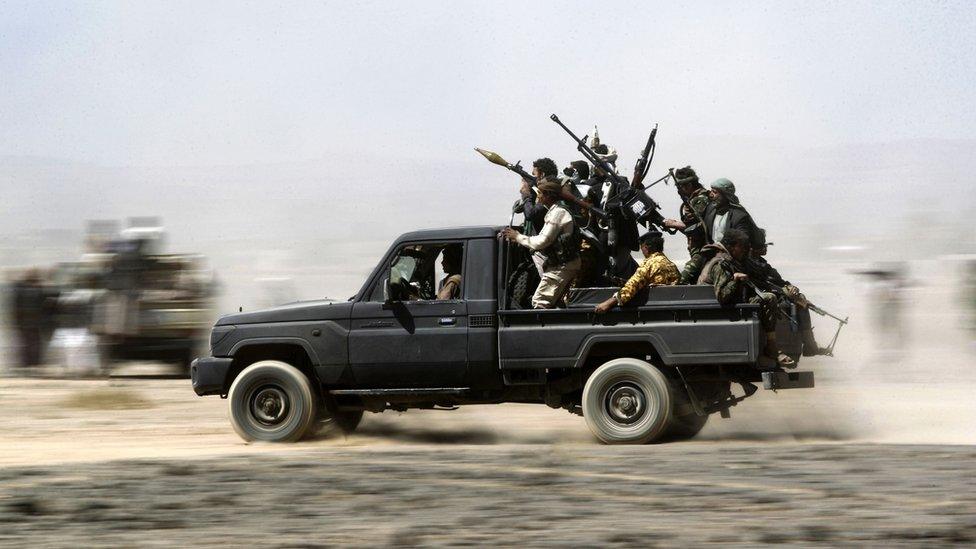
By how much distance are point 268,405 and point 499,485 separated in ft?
11.5

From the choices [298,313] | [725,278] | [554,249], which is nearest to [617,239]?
[554,249]

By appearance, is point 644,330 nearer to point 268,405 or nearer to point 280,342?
point 280,342

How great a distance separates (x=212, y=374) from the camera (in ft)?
40.2

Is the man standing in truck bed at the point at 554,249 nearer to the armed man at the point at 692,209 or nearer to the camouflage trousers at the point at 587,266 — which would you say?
the camouflage trousers at the point at 587,266

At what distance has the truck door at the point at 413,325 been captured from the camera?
11.6 meters

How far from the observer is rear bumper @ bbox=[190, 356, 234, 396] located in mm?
12242

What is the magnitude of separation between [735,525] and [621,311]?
12.6ft

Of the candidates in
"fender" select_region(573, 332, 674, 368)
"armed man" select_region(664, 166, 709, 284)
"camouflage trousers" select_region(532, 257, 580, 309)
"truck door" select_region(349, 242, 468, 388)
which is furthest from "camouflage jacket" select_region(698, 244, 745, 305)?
"truck door" select_region(349, 242, 468, 388)

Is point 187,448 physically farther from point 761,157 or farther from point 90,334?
point 761,157

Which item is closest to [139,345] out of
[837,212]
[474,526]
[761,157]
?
[474,526]

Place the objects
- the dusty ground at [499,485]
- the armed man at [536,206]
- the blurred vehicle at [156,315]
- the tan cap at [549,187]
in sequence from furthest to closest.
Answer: the blurred vehicle at [156,315] → the armed man at [536,206] → the tan cap at [549,187] → the dusty ground at [499,485]

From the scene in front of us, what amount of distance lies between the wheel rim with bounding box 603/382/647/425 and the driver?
153cm

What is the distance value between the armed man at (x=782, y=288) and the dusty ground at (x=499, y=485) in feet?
2.80

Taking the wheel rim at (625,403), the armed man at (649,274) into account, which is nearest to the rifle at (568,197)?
the armed man at (649,274)
